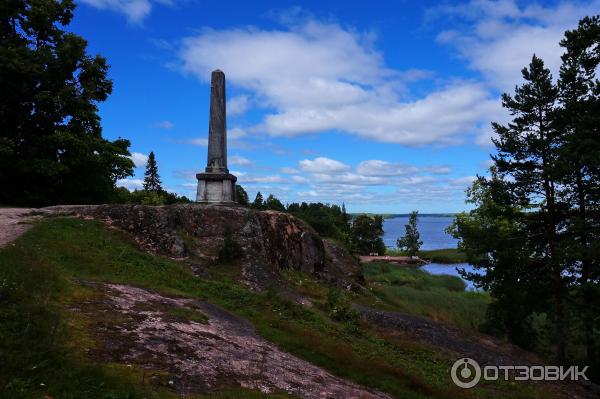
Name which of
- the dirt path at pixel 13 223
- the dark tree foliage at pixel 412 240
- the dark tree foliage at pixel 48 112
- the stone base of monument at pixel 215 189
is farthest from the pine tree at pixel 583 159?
the dark tree foliage at pixel 412 240

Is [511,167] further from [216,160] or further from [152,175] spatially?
[152,175]

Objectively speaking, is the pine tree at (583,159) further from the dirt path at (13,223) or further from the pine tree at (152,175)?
the pine tree at (152,175)

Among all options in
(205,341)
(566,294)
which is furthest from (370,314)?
(205,341)

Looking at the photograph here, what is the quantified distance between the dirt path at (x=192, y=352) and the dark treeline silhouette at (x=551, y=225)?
539 inches

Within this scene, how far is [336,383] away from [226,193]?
16681 mm

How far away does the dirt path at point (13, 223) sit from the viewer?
1542cm

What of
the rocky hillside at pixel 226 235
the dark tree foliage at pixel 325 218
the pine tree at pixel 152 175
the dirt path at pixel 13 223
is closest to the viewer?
the dirt path at pixel 13 223

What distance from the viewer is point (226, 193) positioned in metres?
25.1

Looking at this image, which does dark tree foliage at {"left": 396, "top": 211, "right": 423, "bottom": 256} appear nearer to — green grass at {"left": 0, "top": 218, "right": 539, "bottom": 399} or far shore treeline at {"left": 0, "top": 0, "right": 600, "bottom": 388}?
far shore treeline at {"left": 0, "top": 0, "right": 600, "bottom": 388}

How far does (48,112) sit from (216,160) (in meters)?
10.8

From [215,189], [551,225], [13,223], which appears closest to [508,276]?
[551,225]

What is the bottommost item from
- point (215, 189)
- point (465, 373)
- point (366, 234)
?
point (465, 373)

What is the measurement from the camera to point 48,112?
26094 millimetres

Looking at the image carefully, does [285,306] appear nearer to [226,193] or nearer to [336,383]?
[336,383]
